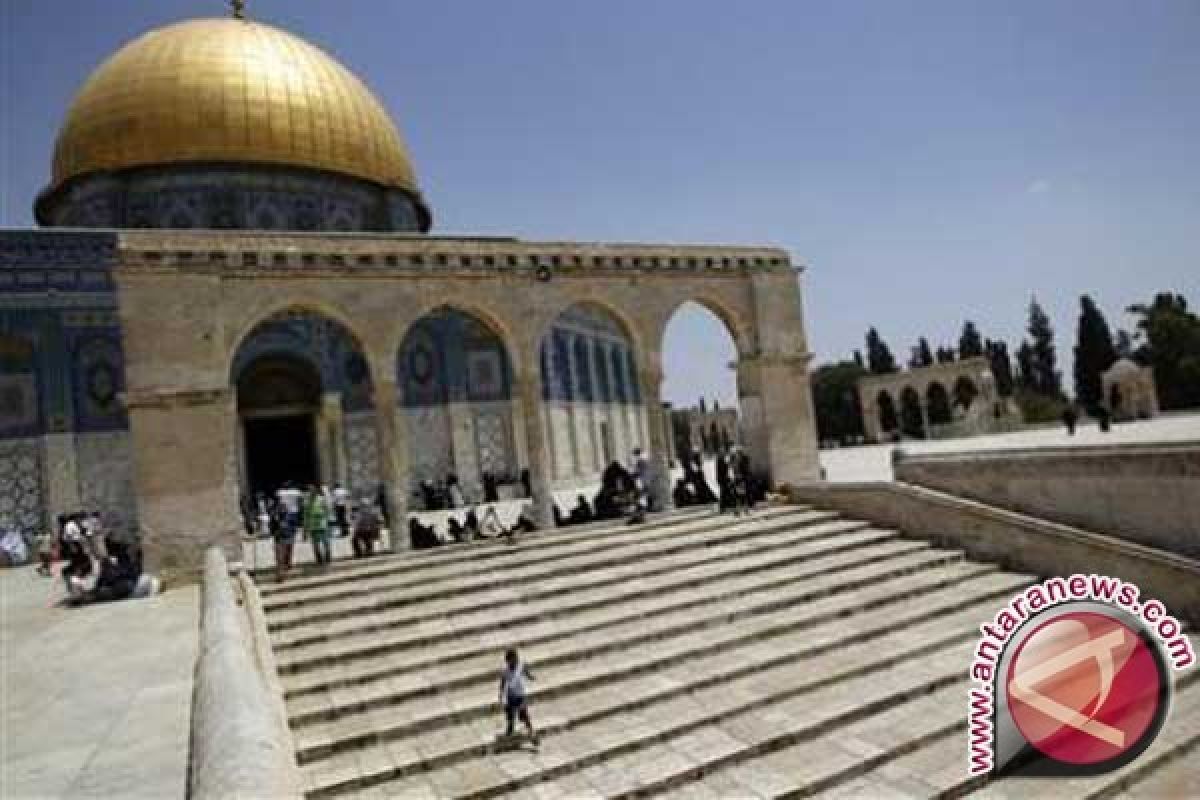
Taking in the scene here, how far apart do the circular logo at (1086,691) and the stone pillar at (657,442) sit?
5.81 metres

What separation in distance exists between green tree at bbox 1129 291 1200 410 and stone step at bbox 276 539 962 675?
34.3 meters

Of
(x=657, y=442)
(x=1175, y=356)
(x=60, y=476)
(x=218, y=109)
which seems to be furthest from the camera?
(x=1175, y=356)

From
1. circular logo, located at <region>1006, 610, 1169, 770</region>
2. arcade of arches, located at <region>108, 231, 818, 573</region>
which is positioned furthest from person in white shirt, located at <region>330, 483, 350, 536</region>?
circular logo, located at <region>1006, 610, 1169, 770</region>

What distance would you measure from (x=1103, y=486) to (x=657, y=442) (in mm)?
6215

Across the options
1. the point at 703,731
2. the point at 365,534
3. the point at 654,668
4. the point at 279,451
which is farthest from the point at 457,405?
the point at 703,731

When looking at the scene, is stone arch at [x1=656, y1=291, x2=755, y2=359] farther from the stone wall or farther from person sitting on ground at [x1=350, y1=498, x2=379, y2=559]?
the stone wall

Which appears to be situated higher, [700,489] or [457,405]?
[457,405]

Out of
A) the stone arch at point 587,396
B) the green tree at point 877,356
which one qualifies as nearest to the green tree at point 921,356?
the green tree at point 877,356

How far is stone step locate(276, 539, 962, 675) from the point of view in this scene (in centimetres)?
726

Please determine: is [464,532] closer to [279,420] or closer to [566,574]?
[566,574]

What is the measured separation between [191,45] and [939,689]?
2371 cm

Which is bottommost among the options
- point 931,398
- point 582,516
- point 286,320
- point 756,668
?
point 756,668

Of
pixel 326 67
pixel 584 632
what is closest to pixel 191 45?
pixel 326 67

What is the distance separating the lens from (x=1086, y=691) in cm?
736
